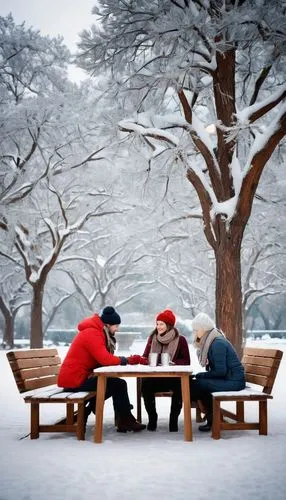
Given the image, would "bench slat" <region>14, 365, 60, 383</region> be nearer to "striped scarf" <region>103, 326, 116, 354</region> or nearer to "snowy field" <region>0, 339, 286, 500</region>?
"snowy field" <region>0, 339, 286, 500</region>

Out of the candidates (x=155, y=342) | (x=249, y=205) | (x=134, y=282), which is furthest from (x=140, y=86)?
(x=134, y=282)

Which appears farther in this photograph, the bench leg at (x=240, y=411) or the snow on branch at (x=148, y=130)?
the snow on branch at (x=148, y=130)

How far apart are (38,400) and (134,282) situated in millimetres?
33232

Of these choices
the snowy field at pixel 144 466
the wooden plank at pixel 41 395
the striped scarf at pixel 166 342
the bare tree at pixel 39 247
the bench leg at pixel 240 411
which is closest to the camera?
the snowy field at pixel 144 466

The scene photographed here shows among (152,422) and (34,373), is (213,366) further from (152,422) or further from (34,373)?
(34,373)

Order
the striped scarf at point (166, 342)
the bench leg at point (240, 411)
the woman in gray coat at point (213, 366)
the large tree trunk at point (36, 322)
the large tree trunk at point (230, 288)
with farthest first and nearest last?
1. the large tree trunk at point (36, 322)
2. the large tree trunk at point (230, 288)
3. the striped scarf at point (166, 342)
4. the bench leg at point (240, 411)
5. the woman in gray coat at point (213, 366)

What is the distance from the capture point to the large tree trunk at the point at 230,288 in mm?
11953

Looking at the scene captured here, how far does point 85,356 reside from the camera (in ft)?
23.8

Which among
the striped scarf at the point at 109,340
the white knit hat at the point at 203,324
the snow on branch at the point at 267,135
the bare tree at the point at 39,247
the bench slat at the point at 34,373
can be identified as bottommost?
the bench slat at the point at 34,373

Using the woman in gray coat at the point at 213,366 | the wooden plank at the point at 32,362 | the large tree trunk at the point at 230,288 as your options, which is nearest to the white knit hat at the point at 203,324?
the woman in gray coat at the point at 213,366

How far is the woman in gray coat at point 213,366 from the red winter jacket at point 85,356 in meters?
1.05

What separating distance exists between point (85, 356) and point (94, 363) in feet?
0.67

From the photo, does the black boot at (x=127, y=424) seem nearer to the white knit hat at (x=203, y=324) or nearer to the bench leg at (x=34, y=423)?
the bench leg at (x=34, y=423)

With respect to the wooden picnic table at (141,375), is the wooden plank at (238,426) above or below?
below
